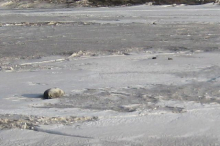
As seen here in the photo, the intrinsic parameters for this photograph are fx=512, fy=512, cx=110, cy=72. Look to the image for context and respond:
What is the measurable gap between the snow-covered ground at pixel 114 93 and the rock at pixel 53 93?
0.30ft

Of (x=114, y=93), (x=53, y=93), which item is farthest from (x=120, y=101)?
(x=53, y=93)

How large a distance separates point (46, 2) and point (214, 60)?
23343 mm

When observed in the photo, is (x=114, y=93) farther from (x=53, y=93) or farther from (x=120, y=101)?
(x=53, y=93)

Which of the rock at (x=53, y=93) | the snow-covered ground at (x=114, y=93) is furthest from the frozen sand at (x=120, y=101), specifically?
the rock at (x=53, y=93)

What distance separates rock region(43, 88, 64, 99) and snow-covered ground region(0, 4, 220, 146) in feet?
0.30

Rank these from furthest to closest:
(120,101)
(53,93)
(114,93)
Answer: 1. (114,93)
2. (53,93)
3. (120,101)

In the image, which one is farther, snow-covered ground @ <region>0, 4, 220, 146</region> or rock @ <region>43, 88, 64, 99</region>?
rock @ <region>43, 88, 64, 99</region>

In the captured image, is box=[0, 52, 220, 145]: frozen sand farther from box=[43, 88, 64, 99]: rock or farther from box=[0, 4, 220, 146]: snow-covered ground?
box=[43, 88, 64, 99]: rock

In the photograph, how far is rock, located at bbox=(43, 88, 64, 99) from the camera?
642cm

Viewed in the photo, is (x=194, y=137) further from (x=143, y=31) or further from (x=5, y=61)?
(x=143, y=31)

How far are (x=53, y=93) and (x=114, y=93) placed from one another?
2.64ft

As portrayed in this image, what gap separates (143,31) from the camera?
45.4 ft

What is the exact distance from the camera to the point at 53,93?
21.1 ft

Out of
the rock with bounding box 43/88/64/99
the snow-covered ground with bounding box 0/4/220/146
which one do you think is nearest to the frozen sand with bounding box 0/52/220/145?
the snow-covered ground with bounding box 0/4/220/146
